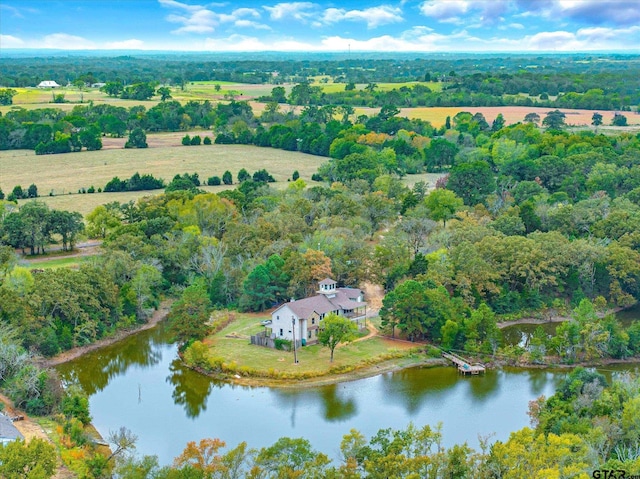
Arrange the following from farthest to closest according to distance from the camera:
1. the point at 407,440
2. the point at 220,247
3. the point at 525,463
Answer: the point at 220,247 → the point at 407,440 → the point at 525,463

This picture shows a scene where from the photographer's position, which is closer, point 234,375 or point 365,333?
point 234,375

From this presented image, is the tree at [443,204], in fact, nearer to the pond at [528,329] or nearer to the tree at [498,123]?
the pond at [528,329]

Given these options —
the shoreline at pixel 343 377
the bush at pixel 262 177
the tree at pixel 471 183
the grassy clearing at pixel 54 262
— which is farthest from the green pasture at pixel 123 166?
the shoreline at pixel 343 377

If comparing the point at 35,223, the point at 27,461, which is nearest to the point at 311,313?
the point at 27,461

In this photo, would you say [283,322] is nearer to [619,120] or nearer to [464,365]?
[464,365]

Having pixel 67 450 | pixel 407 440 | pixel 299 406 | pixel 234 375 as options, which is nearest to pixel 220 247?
pixel 234 375

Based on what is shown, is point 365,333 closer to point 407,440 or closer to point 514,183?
point 407,440

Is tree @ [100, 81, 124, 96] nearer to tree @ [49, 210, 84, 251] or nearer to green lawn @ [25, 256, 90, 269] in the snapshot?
tree @ [49, 210, 84, 251]

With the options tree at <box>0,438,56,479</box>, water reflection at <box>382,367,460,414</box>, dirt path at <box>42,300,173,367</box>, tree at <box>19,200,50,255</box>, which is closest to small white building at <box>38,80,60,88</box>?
tree at <box>19,200,50,255</box>
